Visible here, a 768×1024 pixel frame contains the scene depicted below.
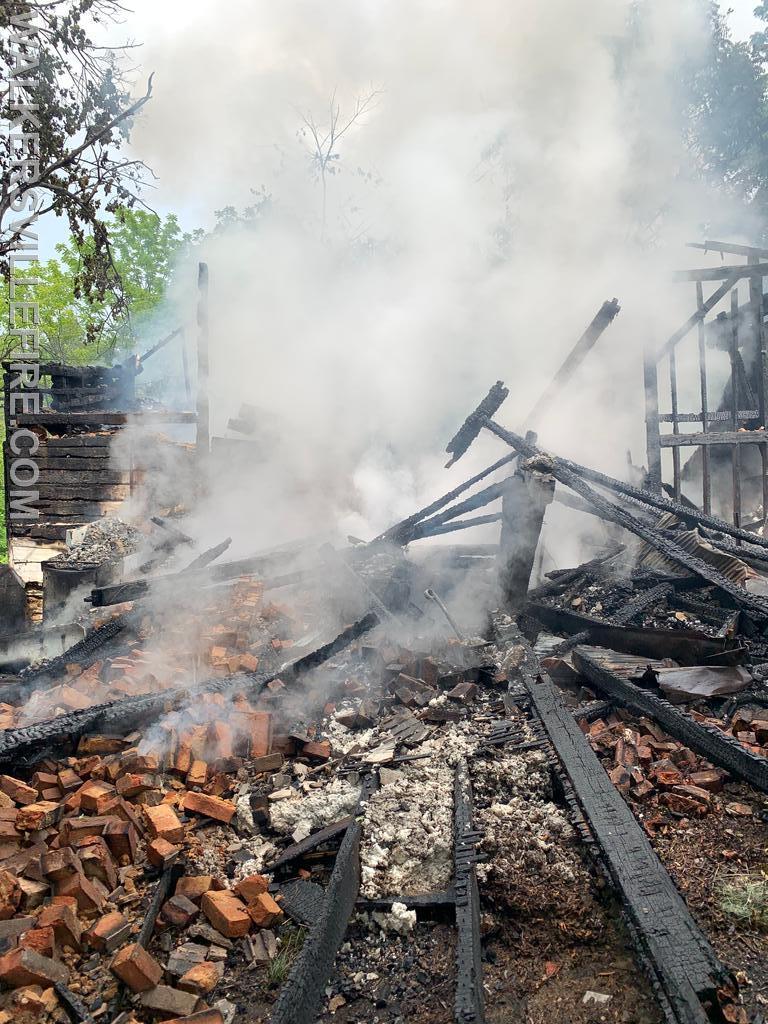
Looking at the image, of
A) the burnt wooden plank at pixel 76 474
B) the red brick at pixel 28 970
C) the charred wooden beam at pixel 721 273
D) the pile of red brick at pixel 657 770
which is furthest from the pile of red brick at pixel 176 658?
the charred wooden beam at pixel 721 273

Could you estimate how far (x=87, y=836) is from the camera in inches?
131

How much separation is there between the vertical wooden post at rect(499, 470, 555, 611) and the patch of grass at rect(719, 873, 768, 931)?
3.94 meters

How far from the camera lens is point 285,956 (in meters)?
2.81

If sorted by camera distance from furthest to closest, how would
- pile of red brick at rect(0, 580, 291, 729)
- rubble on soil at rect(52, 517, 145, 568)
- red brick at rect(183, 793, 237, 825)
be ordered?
rubble on soil at rect(52, 517, 145, 568) → pile of red brick at rect(0, 580, 291, 729) → red brick at rect(183, 793, 237, 825)

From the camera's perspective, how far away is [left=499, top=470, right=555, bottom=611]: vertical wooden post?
650cm

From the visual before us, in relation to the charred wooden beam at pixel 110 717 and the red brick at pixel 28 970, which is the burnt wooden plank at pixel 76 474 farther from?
the red brick at pixel 28 970

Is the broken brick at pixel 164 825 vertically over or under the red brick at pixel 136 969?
over

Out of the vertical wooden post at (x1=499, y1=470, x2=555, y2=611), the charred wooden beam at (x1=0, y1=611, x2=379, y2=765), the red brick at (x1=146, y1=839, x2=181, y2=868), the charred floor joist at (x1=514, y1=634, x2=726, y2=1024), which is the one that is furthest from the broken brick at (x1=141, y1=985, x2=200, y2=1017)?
the vertical wooden post at (x1=499, y1=470, x2=555, y2=611)

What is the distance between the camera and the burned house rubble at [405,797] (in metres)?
2.60

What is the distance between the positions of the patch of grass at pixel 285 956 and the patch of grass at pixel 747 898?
1921 mm

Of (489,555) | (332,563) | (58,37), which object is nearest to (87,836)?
(332,563)

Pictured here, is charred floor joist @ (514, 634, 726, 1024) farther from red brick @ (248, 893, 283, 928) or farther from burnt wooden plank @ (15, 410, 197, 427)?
burnt wooden plank @ (15, 410, 197, 427)

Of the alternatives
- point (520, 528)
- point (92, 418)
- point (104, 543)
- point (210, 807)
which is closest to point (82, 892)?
point (210, 807)

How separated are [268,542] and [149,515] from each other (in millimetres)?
2066
